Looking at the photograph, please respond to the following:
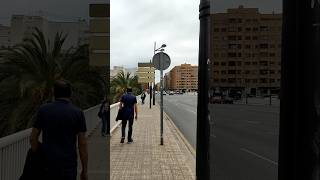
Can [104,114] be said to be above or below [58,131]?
below

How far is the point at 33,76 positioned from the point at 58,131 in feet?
42.7

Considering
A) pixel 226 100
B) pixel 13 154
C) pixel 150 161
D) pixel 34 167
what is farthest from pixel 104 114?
pixel 226 100

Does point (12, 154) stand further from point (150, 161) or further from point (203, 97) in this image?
point (150, 161)

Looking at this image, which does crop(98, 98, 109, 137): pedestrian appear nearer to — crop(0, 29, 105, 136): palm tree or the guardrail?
crop(0, 29, 105, 136): palm tree

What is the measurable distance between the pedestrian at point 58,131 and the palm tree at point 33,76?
39.3ft

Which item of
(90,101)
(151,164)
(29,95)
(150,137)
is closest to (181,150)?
(151,164)

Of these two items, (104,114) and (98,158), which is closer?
(98,158)

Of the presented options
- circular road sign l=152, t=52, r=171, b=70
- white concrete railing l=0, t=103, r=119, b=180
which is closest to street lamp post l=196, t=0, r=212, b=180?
white concrete railing l=0, t=103, r=119, b=180

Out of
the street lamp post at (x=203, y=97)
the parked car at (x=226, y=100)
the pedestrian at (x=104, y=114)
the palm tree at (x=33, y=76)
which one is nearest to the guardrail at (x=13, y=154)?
the street lamp post at (x=203, y=97)

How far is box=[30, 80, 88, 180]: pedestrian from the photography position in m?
4.26

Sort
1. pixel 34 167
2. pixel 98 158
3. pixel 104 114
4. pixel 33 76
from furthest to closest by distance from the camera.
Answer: pixel 33 76, pixel 104 114, pixel 98 158, pixel 34 167

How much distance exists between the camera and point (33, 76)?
661 inches

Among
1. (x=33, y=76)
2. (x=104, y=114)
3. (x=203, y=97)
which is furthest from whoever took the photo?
(x=33, y=76)

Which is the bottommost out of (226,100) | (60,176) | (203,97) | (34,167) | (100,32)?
(226,100)
